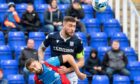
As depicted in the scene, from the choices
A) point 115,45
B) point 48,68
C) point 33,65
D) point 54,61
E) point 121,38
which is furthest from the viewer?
point 121,38

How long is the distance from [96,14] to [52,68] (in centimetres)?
690

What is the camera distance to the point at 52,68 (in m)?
8.14

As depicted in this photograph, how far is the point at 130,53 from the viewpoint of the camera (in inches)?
538

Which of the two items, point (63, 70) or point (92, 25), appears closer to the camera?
point (63, 70)

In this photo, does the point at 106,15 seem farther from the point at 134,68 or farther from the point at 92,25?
the point at 134,68

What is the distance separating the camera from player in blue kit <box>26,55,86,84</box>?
7.68 m

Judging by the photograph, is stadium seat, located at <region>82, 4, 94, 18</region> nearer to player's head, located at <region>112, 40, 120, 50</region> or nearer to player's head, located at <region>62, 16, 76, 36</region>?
player's head, located at <region>112, 40, 120, 50</region>

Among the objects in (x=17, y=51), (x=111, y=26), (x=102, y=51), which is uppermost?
(x=111, y=26)

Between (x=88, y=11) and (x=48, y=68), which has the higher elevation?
(x=88, y=11)

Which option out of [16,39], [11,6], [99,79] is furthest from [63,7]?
[99,79]

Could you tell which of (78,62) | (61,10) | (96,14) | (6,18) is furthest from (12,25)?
(78,62)

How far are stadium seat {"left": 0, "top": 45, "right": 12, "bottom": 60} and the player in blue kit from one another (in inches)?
183

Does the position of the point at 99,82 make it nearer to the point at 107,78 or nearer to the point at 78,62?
the point at 107,78

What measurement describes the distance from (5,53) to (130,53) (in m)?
3.02
